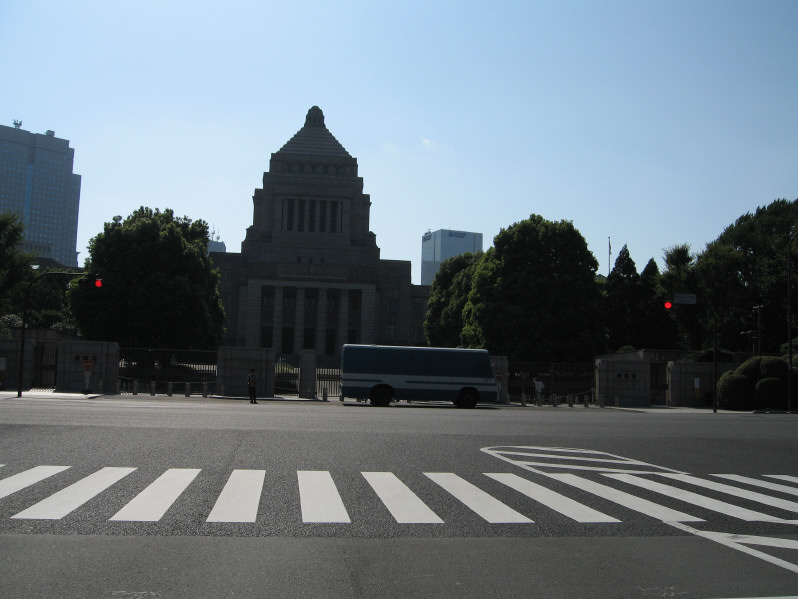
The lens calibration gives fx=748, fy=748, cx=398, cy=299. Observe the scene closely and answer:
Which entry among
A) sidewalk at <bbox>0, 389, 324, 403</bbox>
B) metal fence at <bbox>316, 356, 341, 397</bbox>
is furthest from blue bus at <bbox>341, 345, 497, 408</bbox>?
metal fence at <bbox>316, 356, 341, 397</bbox>

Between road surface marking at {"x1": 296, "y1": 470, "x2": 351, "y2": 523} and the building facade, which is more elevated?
the building facade

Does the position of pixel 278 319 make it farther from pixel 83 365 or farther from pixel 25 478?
pixel 25 478

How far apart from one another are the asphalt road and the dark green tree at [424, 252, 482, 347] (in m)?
50.7

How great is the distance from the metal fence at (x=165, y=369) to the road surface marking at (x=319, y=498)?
31620mm

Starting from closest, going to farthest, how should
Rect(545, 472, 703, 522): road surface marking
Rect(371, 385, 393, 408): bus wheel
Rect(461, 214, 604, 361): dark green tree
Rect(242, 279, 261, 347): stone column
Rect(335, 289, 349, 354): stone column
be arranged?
Rect(545, 472, 703, 522): road surface marking
Rect(371, 385, 393, 408): bus wheel
Rect(461, 214, 604, 361): dark green tree
Rect(242, 279, 261, 347): stone column
Rect(335, 289, 349, 354): stone column

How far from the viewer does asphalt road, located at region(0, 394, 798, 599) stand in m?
5.64

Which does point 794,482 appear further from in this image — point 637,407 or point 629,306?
point 629,306

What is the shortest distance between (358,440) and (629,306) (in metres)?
57.7

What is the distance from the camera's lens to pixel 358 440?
50.2ft

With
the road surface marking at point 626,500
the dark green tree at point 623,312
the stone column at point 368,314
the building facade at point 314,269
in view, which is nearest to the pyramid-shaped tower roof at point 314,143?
the building facade at point 314,269

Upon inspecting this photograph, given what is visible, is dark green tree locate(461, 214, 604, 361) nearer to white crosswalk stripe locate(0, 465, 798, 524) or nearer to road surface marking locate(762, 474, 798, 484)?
road surface marking locate(762, 474, 798, 484)

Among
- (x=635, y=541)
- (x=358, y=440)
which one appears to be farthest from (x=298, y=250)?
(x=635, y=541)

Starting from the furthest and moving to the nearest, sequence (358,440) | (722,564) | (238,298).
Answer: (238,298) < (358,440) < (722,564)

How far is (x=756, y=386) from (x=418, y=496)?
31447 millimetres
